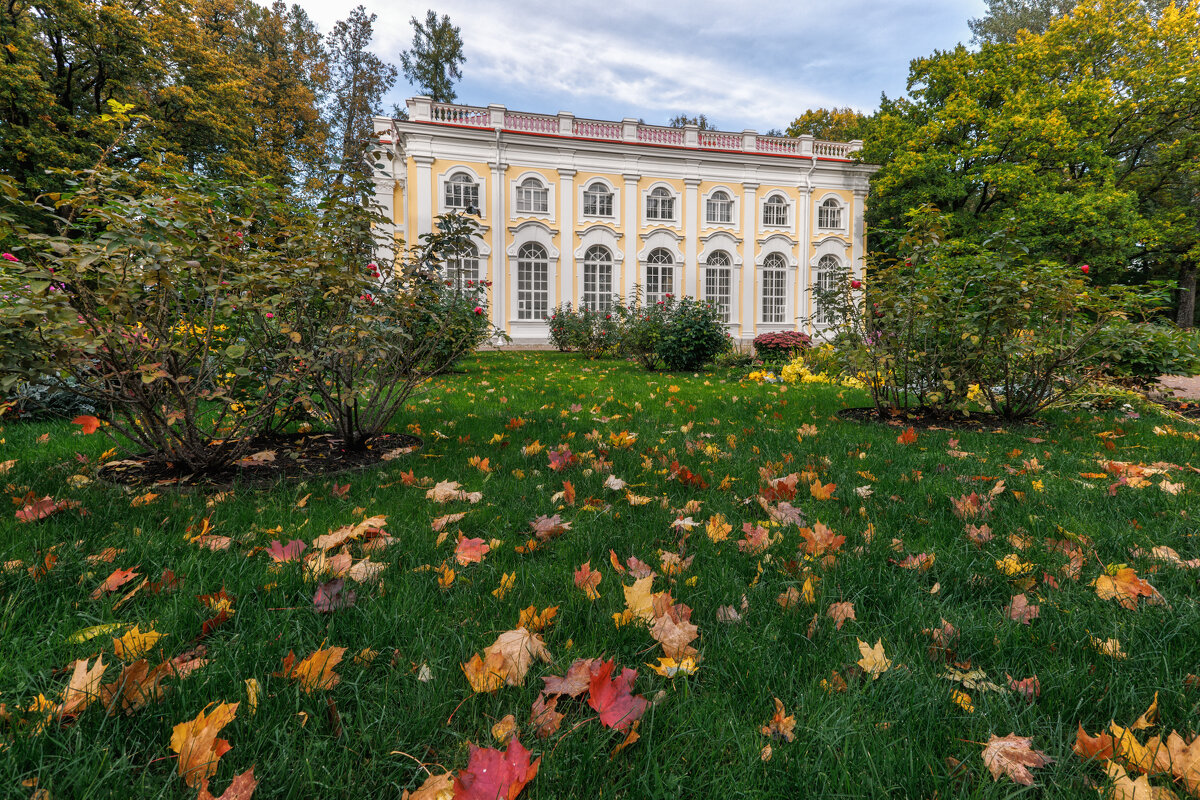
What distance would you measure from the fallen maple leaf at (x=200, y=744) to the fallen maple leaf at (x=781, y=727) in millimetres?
945

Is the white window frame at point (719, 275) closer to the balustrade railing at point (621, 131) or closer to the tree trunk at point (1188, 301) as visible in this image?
the balustrade railing at point (621, 131)

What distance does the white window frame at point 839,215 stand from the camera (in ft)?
65.4

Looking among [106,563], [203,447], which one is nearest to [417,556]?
[106,563]

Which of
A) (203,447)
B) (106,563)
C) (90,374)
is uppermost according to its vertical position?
(90,374)

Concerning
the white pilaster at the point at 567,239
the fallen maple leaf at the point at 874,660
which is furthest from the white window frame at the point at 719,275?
the fallen maple leaf at the point at 874,660

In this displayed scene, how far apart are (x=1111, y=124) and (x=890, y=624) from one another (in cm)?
2357

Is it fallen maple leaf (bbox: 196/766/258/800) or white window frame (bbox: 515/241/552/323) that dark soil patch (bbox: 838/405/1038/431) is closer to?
fallen maple leaf (bbox: 196/766/258/800)

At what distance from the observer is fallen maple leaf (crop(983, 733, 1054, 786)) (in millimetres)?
873

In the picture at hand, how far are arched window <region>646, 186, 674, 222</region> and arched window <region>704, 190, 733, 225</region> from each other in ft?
4.49

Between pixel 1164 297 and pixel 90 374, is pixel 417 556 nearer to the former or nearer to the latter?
pixel 90 374

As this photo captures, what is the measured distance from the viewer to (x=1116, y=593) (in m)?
1.41

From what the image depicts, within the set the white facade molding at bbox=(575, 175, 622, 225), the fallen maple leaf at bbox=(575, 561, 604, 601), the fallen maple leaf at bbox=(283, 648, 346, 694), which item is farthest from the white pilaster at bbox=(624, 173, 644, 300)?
the fallen maple leaf at bbox=(283, 648, 346, 694)

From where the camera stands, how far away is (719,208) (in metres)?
19.4

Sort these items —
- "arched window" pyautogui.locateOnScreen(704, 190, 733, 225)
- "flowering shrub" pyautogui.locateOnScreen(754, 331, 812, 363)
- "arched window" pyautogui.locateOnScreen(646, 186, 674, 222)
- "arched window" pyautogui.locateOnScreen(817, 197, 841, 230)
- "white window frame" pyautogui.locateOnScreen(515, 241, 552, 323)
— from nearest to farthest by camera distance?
"flowering shrub" pyautogui.locateOnScreen(754, 331, 812, 363)
"white window frame" pyautogui.locateOnScreen(515, 241, 552, 323)
"arched window" pyautogui.locateOnScreen(646, 186, 674, 222)
"arched window" pyautogui.locateOnScreen(704, 190, 733, 225)
"arched window" pyautogui.locateOnScreen(817, 197, 841, 230)
